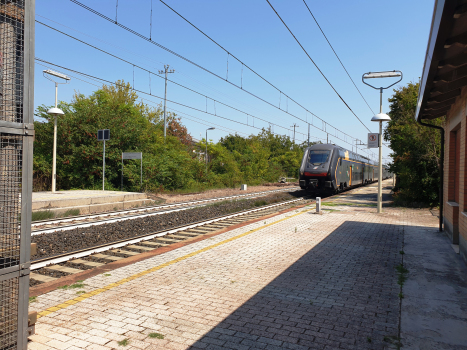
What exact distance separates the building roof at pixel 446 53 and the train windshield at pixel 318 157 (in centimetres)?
1296

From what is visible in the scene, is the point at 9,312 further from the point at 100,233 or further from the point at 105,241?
the point at 100,233

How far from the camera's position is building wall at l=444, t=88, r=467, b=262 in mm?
7441

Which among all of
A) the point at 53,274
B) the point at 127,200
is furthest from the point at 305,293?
the point at 127,200

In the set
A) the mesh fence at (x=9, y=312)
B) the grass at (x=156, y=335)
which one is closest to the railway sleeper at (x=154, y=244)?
the grass at (x=156, y=335)

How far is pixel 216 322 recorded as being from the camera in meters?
4.20

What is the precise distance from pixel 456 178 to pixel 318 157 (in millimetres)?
11506

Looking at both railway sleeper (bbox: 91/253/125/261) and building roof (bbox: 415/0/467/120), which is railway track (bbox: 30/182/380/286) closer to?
railway sleeper (bbox: 91/253/125/261)

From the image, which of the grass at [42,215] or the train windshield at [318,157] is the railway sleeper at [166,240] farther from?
the train windshield at [318,157]

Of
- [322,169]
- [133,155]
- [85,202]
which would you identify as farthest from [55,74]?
[322,169]

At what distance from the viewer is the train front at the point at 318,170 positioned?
21.0 meters

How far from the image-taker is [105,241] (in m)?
8.58

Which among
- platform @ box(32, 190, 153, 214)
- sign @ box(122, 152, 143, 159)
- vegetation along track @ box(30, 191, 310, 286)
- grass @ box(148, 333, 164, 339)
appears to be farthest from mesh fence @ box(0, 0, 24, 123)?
sign @ box(122, 152, 143, 159)

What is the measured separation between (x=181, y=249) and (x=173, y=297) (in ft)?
9.45

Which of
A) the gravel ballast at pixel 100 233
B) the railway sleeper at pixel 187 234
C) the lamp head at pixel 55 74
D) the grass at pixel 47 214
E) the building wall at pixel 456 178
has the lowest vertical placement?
the railway sleeper at pixel 187 234
